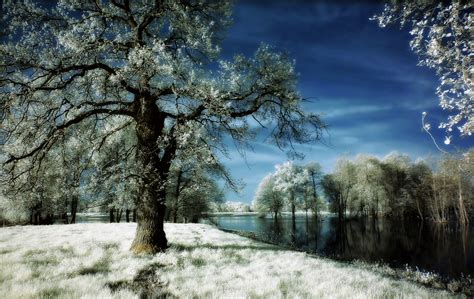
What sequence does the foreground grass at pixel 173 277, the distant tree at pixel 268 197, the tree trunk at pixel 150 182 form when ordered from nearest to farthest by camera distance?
the foreground grass at pixel 173 277, the tree trunk at pixel 150 182, the distant tree at pixel 268 197

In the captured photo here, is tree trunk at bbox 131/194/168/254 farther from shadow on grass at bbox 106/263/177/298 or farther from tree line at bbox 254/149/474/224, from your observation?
tree line at bbox 254/149/474/224

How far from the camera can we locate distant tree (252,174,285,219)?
100000 mm

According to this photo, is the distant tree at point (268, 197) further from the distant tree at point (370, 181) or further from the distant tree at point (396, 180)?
the distant tree at point (396, 180)

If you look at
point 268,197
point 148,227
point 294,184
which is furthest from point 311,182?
point 148,227

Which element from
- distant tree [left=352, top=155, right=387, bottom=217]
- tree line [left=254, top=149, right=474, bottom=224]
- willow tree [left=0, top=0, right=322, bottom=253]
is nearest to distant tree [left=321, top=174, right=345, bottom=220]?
tree line [left=254, top=149, right=474, bottom=224]

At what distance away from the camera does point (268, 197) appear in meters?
103

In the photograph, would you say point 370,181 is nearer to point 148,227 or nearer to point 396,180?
point 396,180

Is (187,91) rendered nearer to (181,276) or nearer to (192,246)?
(181,276)

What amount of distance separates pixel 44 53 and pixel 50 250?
8.76m

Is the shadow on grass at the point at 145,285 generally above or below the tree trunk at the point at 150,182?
below

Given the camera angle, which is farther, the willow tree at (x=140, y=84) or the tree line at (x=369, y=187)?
the tree line at (x=369, y=187)

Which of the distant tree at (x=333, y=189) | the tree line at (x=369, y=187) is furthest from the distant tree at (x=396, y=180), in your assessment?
the distant tree at (x=333, y=189)

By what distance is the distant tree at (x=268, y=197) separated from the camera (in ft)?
328

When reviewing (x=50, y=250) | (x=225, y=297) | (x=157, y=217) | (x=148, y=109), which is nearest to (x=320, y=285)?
(x=225, y=297)
